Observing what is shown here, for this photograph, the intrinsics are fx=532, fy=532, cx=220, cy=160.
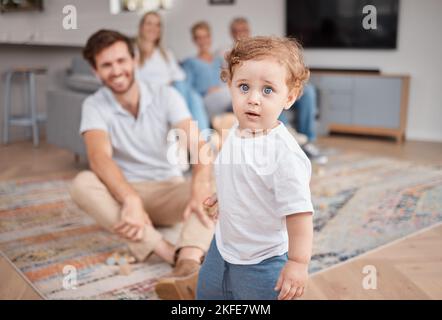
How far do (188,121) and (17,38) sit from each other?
59 centimetres

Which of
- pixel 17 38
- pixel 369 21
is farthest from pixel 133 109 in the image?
pixel 369 21

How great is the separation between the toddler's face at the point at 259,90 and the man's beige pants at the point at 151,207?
665 millimetres

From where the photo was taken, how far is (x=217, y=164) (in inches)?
22.4

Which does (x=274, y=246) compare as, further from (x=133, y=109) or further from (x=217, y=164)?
(x=133, y=109)

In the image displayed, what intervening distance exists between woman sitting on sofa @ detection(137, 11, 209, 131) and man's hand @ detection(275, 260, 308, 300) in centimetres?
145


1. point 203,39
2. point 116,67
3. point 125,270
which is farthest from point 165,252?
point 203,39

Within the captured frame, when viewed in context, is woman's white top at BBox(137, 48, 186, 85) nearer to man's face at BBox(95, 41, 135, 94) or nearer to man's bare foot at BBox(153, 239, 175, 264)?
man's face at BBox(95, 41, 135, 94)

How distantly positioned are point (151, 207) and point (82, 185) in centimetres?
18

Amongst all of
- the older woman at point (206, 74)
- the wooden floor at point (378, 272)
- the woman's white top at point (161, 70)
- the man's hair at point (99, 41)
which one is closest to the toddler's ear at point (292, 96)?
the wooden floor at point (378, 272)

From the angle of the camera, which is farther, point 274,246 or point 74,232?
point 74,232

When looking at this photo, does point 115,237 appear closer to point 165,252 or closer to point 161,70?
point 165,252

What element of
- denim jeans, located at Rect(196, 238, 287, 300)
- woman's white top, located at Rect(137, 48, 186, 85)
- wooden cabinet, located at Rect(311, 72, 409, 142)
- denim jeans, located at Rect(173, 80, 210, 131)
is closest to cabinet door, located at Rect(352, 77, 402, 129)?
wooden cabinet, located at Rect(311, 72, 409, 142)

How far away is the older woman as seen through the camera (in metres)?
1.93

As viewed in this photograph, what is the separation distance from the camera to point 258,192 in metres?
0.54
